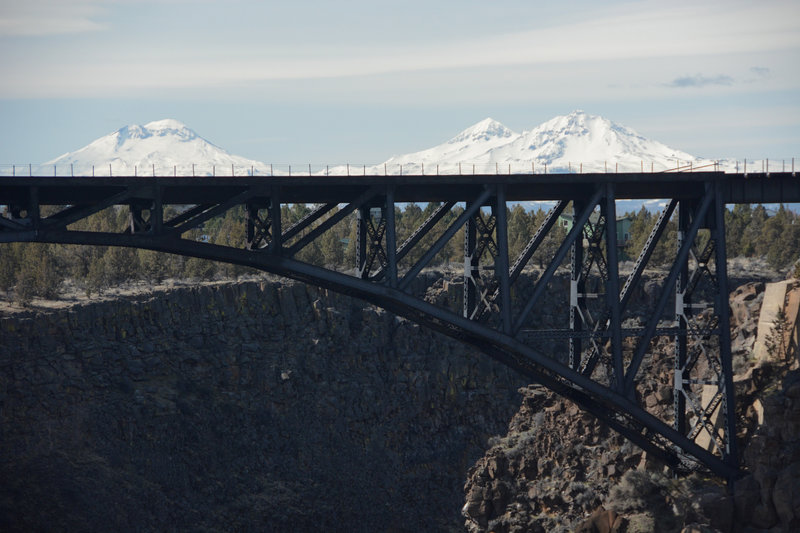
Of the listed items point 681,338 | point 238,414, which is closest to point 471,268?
point 681,338

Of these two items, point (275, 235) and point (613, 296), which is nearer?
point (275, 235)

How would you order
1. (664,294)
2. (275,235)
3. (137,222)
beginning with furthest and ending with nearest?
(664,294), (275,235), (137,222)

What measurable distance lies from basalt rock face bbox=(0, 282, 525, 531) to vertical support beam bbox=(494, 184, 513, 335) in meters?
44.1

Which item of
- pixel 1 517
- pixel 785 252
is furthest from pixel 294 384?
pixel 785 252

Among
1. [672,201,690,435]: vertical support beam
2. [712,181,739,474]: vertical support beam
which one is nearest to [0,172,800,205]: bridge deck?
[672,201,690,435]: vertical support beam

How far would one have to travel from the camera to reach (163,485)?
269ft

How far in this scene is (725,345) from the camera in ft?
146

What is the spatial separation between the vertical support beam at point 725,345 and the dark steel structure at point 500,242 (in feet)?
0.18

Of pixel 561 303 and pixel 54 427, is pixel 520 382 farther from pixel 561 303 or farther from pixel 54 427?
pixel 54 427

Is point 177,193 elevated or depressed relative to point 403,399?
elevated

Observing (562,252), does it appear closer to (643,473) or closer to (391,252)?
(391,252)

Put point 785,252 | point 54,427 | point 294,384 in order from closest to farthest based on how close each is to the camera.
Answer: point 54,427
point 294,384
point 785,252

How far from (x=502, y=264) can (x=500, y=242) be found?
34.2 inches

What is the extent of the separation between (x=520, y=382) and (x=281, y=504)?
26176mm
